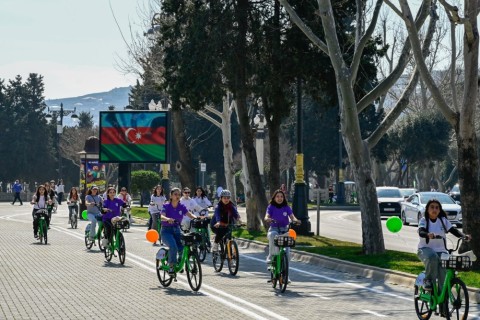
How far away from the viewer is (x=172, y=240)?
19.5m

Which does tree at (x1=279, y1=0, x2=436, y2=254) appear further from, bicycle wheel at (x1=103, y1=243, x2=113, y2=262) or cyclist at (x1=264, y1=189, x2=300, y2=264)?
cyclist at (x1=264, y1=189, x2=300, y2=264)

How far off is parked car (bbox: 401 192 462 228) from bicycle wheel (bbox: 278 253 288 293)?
26.4 m

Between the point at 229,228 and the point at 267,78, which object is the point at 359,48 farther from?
the point at 267,78

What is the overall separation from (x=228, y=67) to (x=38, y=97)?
93979 mm

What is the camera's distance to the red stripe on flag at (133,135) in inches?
2005

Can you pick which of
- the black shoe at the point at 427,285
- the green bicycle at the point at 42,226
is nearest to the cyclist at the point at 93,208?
the green bicycle at the point at 42,226

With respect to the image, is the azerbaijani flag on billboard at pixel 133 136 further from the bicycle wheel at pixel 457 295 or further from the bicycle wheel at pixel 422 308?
the bicycle wheel at pixel 457 295

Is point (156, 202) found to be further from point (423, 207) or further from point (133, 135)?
point (133, 135)

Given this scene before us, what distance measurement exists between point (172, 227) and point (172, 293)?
173 centimetres

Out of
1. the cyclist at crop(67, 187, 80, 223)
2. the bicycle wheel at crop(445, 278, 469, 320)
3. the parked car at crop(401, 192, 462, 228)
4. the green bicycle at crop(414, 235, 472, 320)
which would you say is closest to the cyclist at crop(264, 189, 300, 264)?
the green bicycle at crop(414, 235, 472, 320)

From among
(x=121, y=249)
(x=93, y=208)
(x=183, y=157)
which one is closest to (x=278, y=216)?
(x=121, y=249)

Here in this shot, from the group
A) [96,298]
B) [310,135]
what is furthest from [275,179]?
[310,135]

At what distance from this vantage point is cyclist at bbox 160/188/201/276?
19359 millimetres

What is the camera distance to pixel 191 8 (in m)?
36.6
